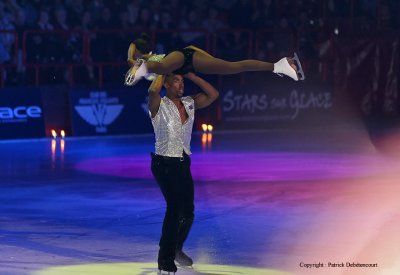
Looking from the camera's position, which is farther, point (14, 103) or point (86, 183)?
point (14, 103)

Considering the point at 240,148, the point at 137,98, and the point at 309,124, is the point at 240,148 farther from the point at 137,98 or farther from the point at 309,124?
the point at 309,124

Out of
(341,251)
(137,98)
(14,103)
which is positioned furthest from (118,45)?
(341,251)

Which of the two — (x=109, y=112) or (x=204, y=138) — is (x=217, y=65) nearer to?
(x=204, y=138)

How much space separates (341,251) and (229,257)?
1270 mm

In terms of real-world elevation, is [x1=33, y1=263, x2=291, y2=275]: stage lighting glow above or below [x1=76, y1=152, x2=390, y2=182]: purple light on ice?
above

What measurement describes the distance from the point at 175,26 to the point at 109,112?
10.1 ft

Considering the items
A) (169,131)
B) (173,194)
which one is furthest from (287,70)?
(173,194)

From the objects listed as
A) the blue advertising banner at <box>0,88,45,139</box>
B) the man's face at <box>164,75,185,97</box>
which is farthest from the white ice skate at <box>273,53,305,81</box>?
the blue advertising banner at <box>0,88,45,139</box>

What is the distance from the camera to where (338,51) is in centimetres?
3039

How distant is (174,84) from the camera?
Answer: 1042 cm

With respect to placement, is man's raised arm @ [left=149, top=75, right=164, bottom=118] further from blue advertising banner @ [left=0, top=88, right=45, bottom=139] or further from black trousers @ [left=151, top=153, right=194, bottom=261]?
blue advertising banner @ [left=0, top=88, right=45, bottom=139]

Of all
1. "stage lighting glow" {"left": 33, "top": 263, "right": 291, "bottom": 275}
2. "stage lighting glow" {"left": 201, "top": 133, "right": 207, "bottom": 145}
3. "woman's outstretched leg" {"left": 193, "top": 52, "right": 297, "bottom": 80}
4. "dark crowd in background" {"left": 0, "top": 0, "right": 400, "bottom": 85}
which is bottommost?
"stage lighting glow" {"left": 201, "top": 133, "right": 207, "bottom": 145}

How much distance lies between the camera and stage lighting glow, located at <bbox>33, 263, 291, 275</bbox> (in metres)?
10.4

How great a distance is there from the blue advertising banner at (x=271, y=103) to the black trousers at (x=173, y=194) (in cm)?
1725
